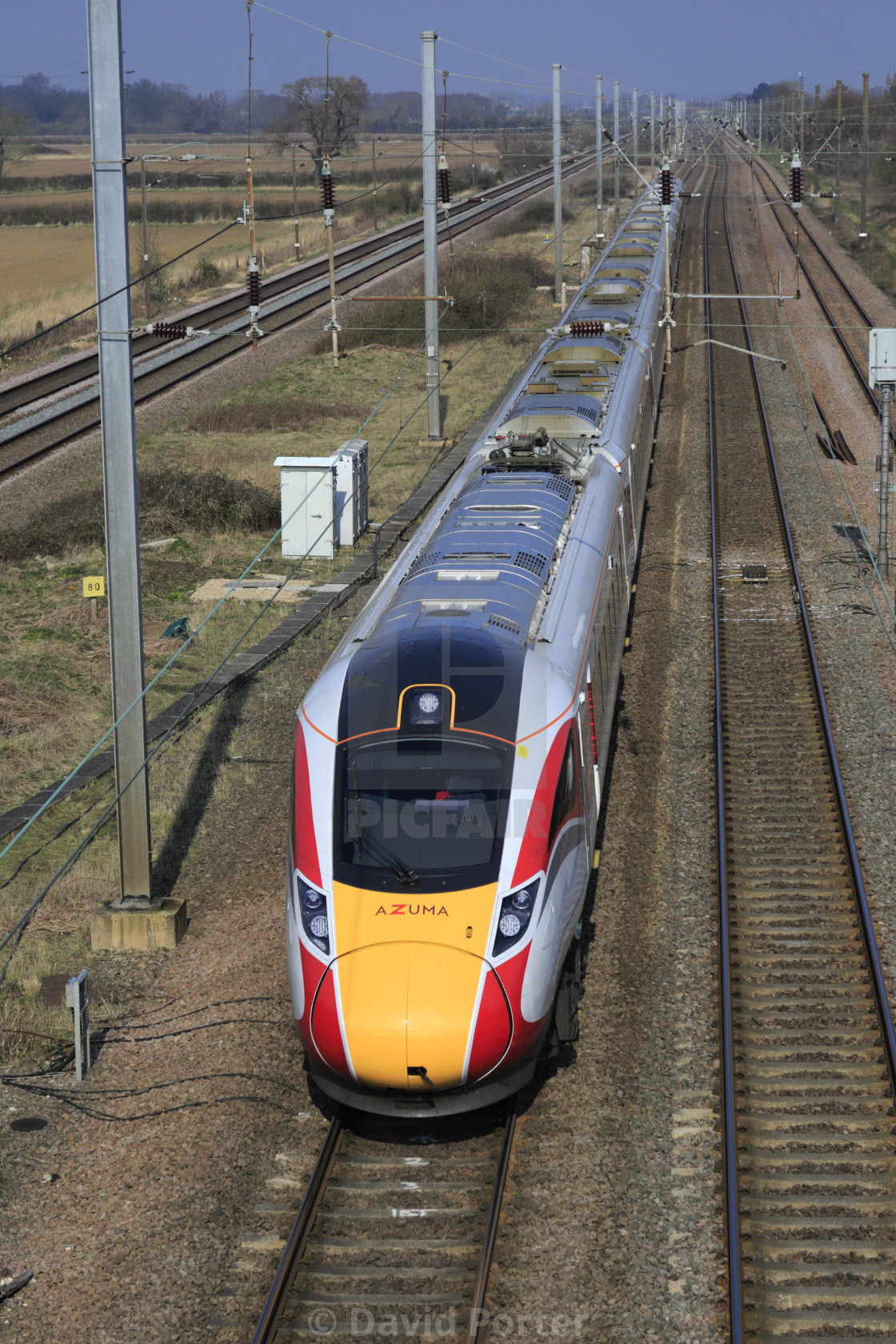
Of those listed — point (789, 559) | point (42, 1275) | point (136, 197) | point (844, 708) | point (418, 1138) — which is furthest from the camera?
point (136, 197)

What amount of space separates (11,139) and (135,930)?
112 metres

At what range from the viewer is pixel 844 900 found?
41.2ft

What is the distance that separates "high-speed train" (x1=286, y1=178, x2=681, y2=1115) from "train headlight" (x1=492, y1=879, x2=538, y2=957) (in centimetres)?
1

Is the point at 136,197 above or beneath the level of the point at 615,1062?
above

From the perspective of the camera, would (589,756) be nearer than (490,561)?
Yes

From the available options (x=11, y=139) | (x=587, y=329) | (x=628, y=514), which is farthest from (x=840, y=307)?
(x=11, y=139)

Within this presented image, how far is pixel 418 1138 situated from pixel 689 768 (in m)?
7.05

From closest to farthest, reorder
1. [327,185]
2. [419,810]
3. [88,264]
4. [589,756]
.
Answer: [419,810] < [589,756] < [327,185] < [88,264]

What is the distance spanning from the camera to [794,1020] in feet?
35.2

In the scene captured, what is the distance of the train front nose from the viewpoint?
8.45 meters

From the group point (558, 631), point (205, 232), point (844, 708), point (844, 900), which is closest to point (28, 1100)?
point (558, 631)

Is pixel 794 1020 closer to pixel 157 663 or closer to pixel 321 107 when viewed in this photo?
pixel 157 663

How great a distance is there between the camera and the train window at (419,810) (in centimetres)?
912

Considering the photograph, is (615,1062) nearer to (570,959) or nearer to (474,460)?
(570,959)
